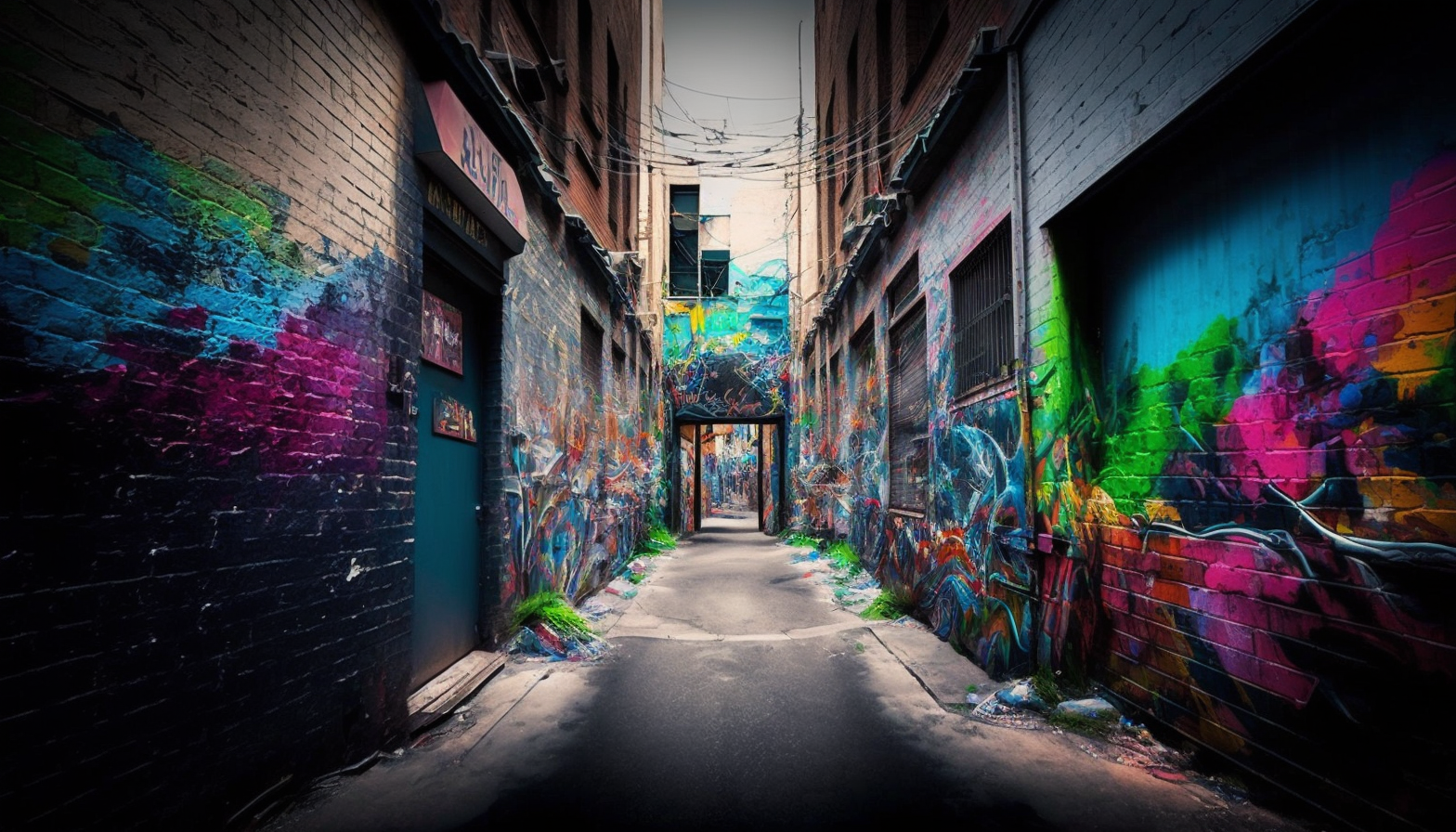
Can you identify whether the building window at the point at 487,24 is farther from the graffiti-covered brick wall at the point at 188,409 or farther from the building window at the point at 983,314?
the building window at the point at 983,314

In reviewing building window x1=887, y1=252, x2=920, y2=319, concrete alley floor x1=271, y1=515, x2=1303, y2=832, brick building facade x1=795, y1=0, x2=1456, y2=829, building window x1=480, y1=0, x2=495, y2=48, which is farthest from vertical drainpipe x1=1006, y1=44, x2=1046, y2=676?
building window x1=480, y1=0, x2=495, y2=48

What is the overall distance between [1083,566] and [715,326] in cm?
1328

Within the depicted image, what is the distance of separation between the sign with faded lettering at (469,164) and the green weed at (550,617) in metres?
3.01

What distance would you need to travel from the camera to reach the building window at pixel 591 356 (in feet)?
27.4

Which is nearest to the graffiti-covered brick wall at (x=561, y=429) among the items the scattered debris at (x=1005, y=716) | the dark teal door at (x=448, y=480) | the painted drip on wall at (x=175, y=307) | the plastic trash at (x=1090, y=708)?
the dark teal door at (x=448, y=480)

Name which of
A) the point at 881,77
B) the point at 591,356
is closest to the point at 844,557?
the point at 591,356

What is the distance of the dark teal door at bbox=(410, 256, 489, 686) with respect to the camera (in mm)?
4211

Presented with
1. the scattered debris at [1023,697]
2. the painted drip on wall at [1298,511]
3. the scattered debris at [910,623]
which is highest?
the painted drip on wall at [1298,511]

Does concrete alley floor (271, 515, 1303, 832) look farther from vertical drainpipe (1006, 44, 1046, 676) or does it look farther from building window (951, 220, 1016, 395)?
building window (951, 220, 1016, 395)

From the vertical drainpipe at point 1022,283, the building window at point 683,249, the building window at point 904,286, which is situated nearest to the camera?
the vertical drainpipe at point 1022,283

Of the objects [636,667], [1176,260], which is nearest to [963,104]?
[1176,260]

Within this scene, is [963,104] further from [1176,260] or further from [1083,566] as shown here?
[1083,566]

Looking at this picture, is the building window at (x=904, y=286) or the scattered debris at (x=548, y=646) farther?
the building window at (x=904, y=286)

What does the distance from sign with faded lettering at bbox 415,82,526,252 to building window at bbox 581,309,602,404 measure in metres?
2.98
